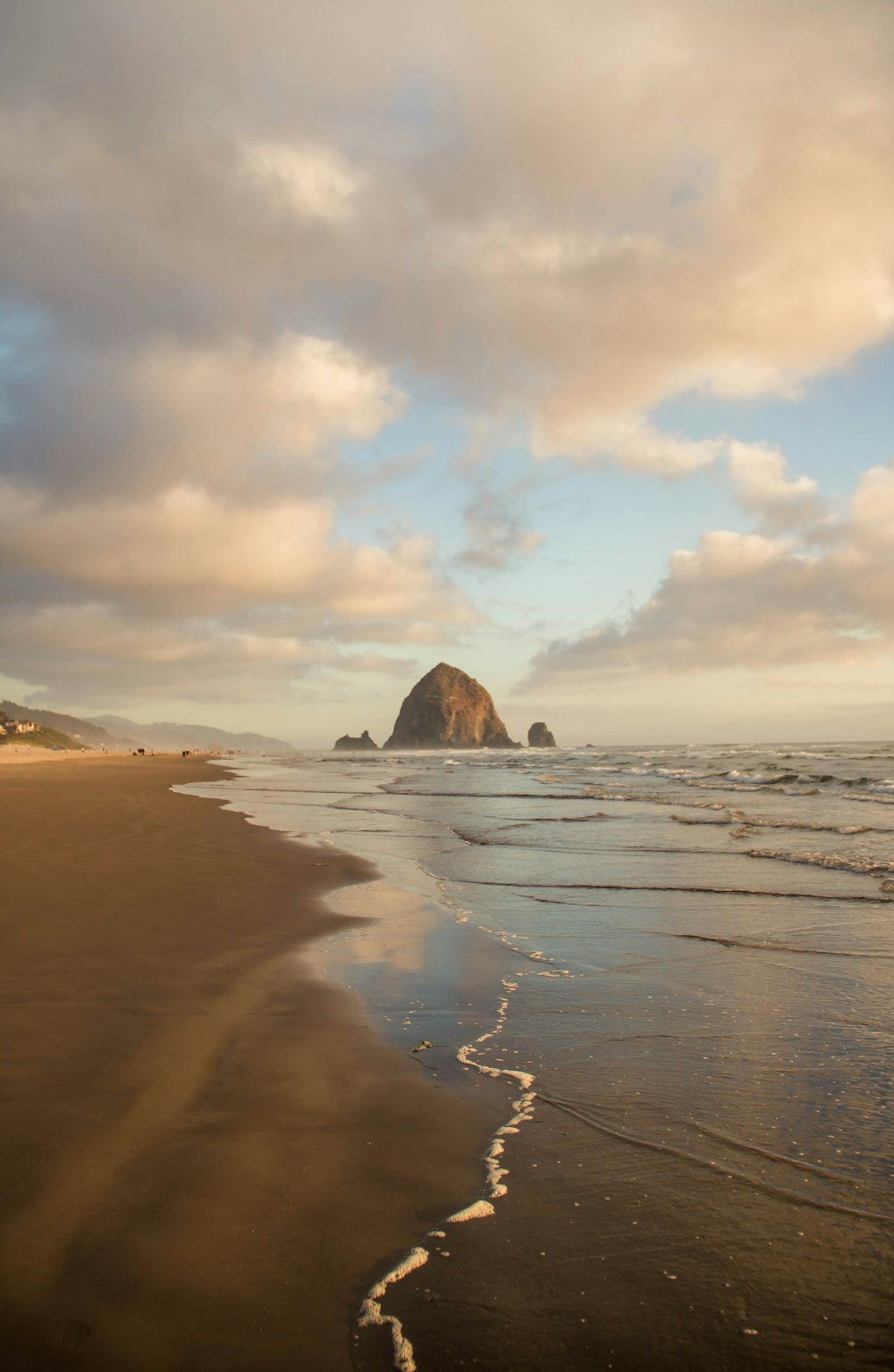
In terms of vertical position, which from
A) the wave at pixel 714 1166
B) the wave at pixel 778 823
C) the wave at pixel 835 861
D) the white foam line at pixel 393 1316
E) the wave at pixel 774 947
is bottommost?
the wave at pixel 778 823

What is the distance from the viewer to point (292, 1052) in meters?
4.78

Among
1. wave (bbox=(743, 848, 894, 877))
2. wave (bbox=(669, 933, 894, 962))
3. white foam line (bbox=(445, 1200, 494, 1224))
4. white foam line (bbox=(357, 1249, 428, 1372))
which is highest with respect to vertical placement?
white foam line (bbox=(357, 1249, 428, 1372))

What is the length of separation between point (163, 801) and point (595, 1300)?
76.1ft

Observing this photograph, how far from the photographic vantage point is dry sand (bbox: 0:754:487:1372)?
8.16 feet

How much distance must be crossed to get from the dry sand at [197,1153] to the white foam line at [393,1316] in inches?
2.1

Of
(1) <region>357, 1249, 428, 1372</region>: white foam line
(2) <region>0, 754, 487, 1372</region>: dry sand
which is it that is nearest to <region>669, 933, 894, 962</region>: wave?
(2) <region>0, 754, 487, 1372</region>: dry sand

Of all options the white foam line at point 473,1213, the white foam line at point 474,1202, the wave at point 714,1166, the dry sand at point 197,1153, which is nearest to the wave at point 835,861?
Answer: the white foam line at point 474,1202

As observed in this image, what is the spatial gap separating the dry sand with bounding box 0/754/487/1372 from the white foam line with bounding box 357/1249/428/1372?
5 cm

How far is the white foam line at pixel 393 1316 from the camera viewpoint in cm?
235

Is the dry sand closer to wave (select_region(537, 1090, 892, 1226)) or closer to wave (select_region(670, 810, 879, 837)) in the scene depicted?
wave (select_region(537, 1090, 892, 1226))

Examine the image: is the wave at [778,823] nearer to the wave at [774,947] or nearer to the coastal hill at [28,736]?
the wave at [774,947]

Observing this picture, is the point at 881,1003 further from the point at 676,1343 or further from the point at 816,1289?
the point at 676,1343

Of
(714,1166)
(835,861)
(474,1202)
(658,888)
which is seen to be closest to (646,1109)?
(714,1166)

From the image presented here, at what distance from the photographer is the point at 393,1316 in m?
2.51
